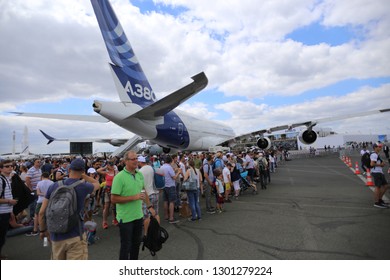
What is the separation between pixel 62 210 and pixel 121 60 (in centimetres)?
1042

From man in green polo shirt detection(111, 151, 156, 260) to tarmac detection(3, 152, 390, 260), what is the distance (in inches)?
37.3

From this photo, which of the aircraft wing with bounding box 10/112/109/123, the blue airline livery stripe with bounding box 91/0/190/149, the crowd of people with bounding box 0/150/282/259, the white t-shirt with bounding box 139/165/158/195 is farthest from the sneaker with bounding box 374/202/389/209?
the aircraft wing with bounding box 10/112/109/123

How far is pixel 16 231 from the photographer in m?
4.65

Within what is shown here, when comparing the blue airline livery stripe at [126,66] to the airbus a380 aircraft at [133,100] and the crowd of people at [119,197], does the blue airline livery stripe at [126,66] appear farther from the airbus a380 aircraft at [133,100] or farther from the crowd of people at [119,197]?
the crowd of people at [119,197]

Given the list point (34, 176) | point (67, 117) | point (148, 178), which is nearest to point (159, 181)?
point (148, 178)

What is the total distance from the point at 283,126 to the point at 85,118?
15.1m

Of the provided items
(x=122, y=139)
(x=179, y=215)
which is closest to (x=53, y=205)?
(x=179, y=215)

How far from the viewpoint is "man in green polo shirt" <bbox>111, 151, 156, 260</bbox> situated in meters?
3.31

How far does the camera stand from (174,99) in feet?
31.4

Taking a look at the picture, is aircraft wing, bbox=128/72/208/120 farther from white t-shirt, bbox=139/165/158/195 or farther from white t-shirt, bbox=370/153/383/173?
white t-shirt, bbox=370/153/383/173

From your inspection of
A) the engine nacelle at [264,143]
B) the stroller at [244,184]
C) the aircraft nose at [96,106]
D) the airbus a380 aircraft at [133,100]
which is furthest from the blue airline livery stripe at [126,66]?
the engine nacelle at [264,143]

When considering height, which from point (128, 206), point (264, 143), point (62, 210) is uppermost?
point (264, 143)

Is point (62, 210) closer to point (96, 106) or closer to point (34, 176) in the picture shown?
point (34, 176)
